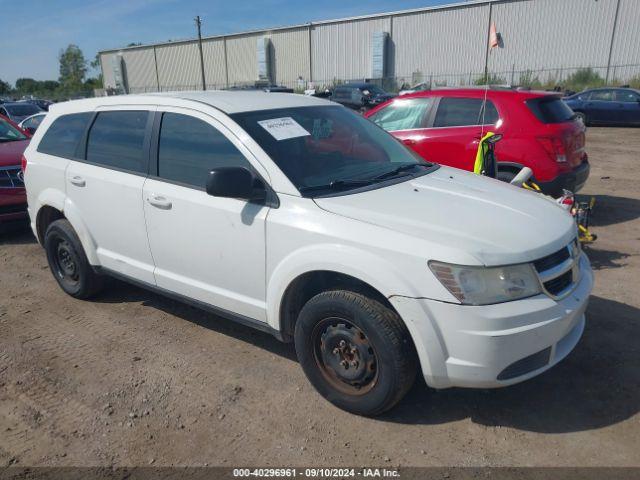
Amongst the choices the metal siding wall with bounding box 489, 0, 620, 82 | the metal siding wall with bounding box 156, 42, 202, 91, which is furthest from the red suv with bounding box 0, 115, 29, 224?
the metal siding wall with bounding box 156, 42, 202, 91

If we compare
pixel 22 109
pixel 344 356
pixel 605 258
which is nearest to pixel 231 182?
pixel 344 356

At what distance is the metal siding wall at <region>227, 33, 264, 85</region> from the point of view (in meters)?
49.8

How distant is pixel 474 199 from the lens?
329 centimetres

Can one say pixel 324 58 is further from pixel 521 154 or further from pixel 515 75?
pixel 521 154

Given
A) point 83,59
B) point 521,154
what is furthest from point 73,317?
point 83,59

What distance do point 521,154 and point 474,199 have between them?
3597 millimetres

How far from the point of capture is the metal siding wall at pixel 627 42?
103 ft

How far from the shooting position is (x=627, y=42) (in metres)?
31.8

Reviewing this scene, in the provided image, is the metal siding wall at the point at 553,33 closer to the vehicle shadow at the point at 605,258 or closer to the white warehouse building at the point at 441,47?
the white warehouse building at the point at 441,47

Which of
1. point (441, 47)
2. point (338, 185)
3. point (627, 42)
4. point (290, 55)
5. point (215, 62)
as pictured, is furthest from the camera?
point (215, 62)

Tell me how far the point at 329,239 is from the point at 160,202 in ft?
4.73

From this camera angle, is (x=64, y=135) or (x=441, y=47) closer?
(x=64, y=135)

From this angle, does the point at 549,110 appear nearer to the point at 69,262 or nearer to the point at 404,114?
the point at 404,114

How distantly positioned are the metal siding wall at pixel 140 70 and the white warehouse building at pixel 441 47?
7.17m
